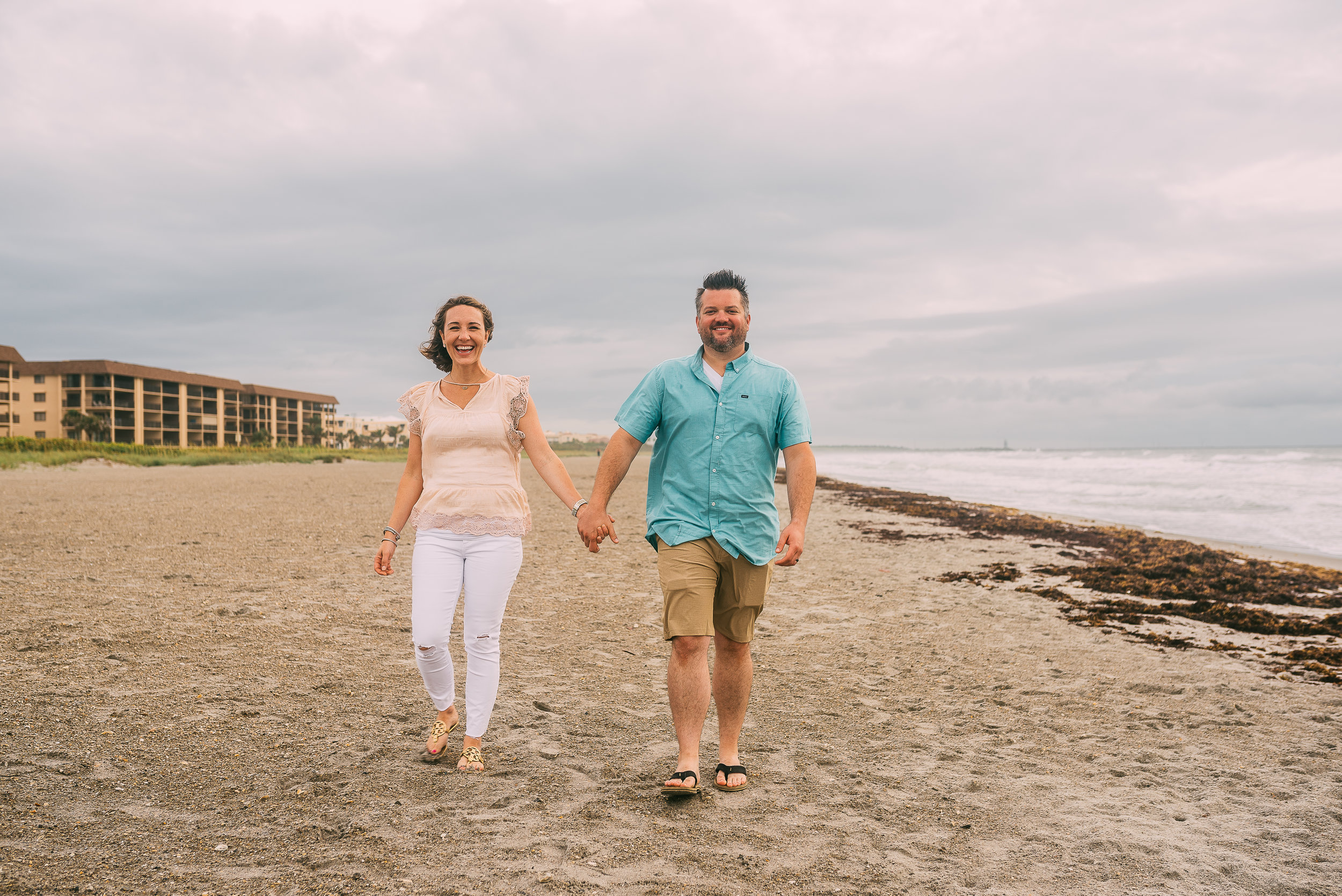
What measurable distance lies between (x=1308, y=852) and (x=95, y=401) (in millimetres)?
85503

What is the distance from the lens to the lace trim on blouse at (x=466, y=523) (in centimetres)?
360

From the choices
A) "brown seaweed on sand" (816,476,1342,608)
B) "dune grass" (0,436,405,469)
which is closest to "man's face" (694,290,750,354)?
"brown seaweed on sand" (816,476,1342,608)

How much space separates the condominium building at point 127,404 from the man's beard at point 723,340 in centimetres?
7030

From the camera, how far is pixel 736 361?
143 inches

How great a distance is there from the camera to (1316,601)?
912 cm

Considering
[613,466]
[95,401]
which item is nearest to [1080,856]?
[613,466]

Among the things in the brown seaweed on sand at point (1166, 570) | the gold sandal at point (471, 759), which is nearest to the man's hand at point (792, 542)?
the gold sandal at point (471, 759)

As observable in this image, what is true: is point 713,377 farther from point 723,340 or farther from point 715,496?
point 715,496

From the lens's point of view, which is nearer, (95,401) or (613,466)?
(613,466)

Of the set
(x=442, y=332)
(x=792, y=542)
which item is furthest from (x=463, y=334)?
(x=792, y=542)

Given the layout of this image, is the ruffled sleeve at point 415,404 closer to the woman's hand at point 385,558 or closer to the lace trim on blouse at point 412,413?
the lace trim on blouse at point 412,413

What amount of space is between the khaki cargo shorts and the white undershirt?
2.19ft

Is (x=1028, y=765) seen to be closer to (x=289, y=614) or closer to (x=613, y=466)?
(x=613, y=466)

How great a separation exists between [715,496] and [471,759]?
1.65 meters
